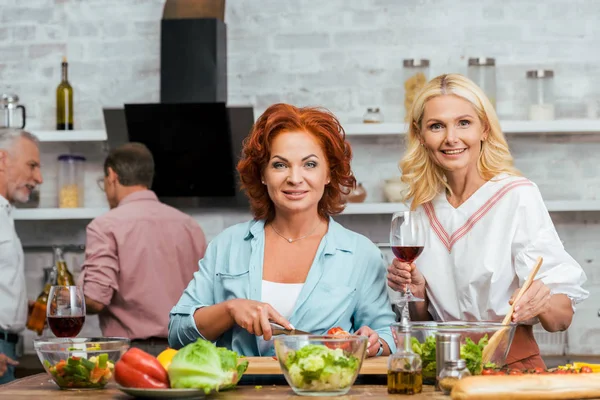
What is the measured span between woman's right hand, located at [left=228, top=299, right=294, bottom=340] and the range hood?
2548mm

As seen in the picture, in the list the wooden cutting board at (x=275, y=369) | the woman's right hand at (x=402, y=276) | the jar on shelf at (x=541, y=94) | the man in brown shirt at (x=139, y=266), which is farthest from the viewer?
the jar on shelf at (x=541, y=94)

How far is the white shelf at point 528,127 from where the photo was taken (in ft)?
15.2

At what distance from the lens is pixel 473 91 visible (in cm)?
258

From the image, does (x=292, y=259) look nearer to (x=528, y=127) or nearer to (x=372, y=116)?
(x=372, y=116)

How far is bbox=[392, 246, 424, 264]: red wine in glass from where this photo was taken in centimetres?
214

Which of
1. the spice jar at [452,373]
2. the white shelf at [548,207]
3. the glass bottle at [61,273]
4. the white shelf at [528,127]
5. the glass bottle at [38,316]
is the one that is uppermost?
the white shelf at [528,127]

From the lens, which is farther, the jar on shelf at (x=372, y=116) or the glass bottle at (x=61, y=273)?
the jar on shelf at (x=372, y=116)

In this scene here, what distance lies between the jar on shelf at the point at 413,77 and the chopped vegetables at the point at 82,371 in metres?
2.97

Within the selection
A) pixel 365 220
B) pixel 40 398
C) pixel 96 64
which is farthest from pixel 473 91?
pixel 96 64

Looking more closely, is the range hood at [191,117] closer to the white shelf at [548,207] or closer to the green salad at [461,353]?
the white shelf at [548,207]

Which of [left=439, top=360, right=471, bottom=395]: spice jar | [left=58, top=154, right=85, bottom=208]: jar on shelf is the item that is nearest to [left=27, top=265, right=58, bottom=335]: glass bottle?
[left=58, top=154, right=85, bottom=208]: jar on shelf

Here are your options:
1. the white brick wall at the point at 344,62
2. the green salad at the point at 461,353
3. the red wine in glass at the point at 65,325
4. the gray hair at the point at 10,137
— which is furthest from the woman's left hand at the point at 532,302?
the gray hair at the point at 10,137

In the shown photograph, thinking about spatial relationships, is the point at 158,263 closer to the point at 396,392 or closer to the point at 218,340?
the point at 218,340

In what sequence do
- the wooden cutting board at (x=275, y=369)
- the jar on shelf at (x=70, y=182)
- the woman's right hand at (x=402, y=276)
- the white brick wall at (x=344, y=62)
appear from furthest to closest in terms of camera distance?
the jar on shelf at (x=70, y=182) → the white brick wall at (x=344, y=62) → the woman's right hand at (x=402, y=276) → the wooden cutting board at (x=275, y=369)
